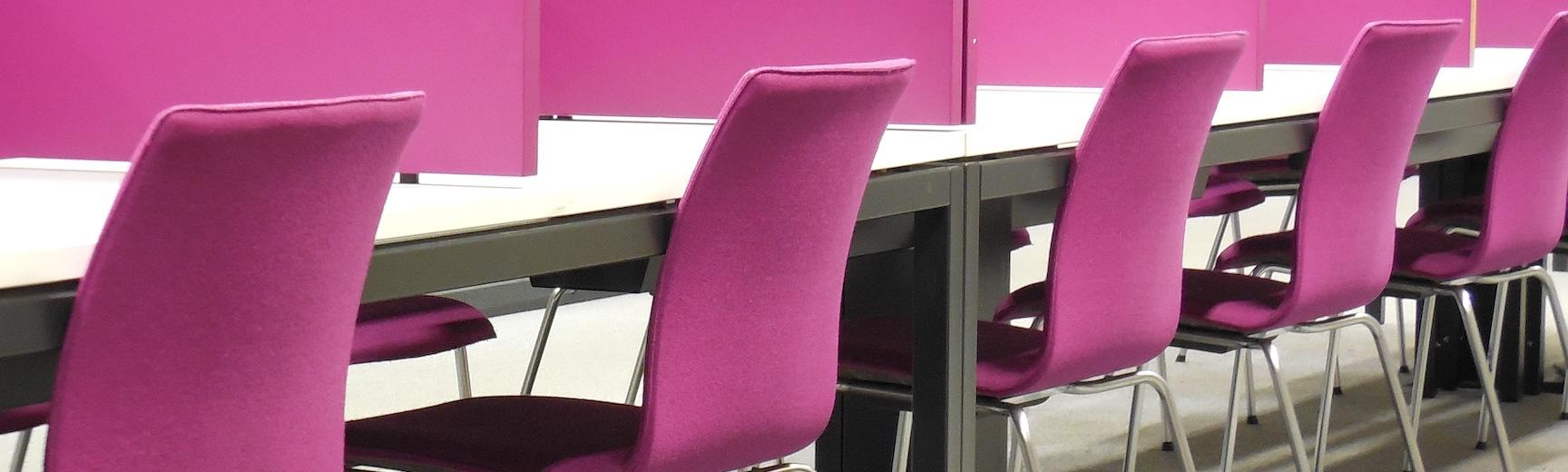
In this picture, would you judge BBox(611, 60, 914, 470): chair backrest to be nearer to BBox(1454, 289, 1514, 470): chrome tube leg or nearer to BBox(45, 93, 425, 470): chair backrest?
BBox(45, 93, 425, 470): chair backrest

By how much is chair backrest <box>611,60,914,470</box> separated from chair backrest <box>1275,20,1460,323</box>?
0.88 meters

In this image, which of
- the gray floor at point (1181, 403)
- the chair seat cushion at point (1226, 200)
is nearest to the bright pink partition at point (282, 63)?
the gray floor at point (1181, 403)

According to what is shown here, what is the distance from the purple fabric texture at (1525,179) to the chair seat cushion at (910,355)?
861mm

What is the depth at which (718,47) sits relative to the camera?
213 cm

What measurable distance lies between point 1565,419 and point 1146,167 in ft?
6.17

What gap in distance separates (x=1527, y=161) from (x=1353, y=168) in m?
0.52

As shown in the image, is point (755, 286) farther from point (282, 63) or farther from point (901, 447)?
point (901, 447)

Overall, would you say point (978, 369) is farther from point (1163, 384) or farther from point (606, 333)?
point (606, 333)

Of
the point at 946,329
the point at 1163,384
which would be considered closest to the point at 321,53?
the point at 946,329

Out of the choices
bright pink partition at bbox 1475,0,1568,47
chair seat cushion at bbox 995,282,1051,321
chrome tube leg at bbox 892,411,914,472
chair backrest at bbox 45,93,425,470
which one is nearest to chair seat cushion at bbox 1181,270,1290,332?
chair seat cushion at bbox 995,282,1051,321

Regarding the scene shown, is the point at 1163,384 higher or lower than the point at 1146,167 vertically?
lower

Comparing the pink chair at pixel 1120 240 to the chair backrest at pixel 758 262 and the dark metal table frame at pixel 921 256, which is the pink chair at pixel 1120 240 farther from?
the chair backrest at pixel 758 262

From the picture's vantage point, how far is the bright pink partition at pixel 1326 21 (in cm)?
353

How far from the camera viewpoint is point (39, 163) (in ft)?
4.97
